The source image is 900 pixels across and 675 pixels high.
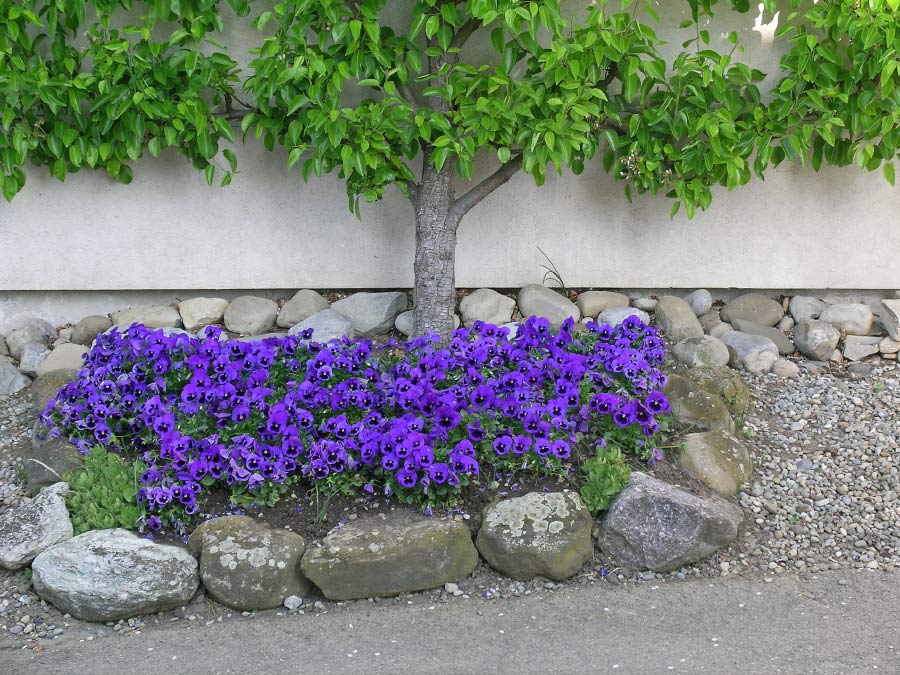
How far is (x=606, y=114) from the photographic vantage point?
368cm

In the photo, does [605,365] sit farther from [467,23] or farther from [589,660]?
[467,23]

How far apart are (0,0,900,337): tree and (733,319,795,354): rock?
0.65 m

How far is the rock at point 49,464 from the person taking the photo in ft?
9.20

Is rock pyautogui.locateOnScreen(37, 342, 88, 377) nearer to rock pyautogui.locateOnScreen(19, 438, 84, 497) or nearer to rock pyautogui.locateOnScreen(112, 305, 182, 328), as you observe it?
rock pyautogui.locateOnScreen(112, 305, 182, 328)

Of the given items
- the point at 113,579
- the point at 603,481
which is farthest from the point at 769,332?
the point at 113,579

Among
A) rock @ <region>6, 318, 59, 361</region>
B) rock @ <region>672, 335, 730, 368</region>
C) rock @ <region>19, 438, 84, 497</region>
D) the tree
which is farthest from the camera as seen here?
rock @ <region>6, 318, 59, 361</region>

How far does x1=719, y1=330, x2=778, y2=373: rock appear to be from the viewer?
380cm

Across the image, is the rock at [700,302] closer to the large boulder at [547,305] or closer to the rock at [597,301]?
the rock at [597,301]

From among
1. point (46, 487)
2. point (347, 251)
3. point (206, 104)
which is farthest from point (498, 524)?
point (206, 104)

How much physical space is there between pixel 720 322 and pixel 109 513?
2836mm

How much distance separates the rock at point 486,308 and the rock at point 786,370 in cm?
118

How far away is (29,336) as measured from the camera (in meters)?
3.90

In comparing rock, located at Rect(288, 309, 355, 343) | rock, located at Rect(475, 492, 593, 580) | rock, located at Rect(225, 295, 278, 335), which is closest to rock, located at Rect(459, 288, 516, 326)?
rock, located at Rect(288, 309, 355, 343)

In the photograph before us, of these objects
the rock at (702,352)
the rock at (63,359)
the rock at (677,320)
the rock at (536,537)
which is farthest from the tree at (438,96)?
the rock at (536,537)
